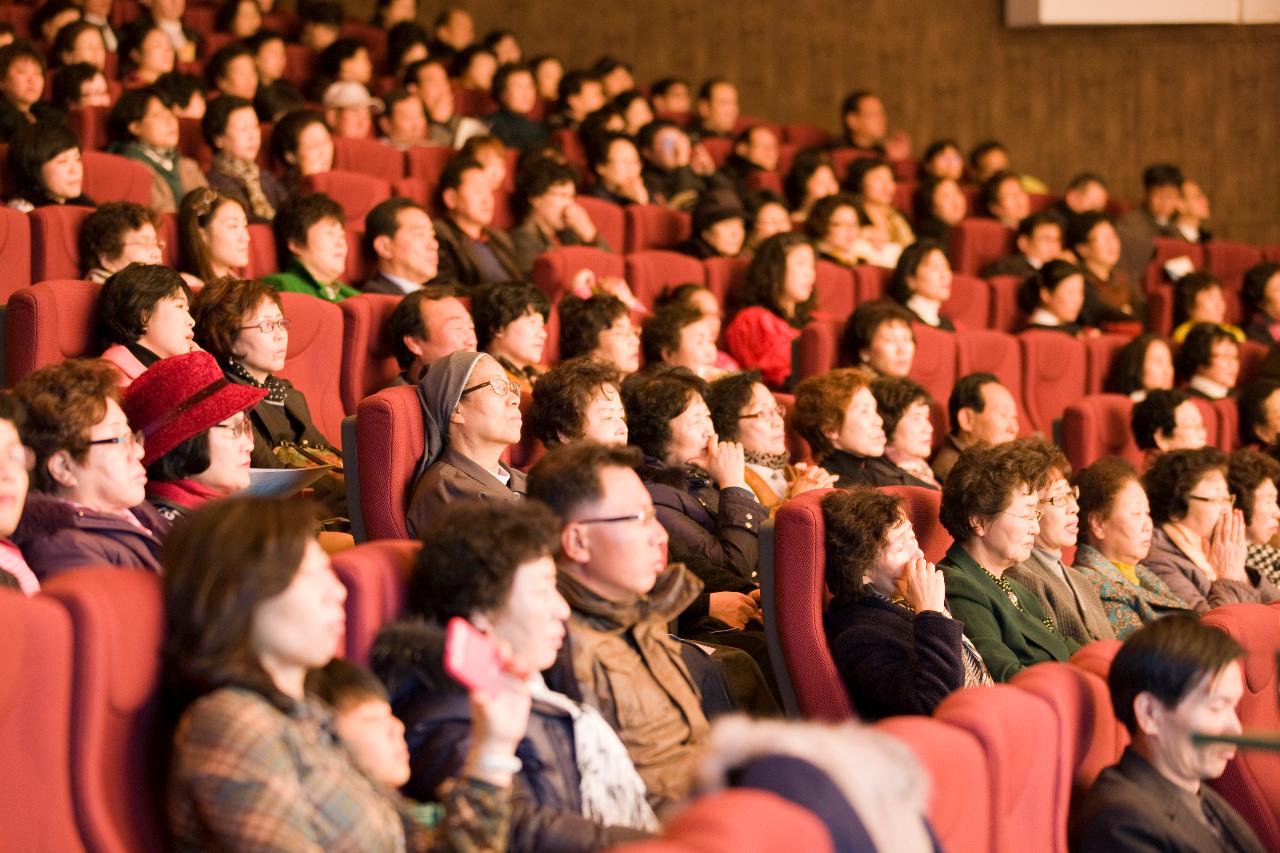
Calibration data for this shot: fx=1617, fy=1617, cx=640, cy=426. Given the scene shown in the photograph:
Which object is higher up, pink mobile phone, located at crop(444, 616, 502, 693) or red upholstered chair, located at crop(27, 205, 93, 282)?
red upholstered chair, located at crop(27, 205, 93, 282)

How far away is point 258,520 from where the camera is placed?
0.96 metres

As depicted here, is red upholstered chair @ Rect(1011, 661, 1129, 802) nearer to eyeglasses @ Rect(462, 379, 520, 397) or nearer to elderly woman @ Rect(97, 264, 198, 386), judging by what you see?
eyeglasses @ Rect(462, 379, 520, 397)

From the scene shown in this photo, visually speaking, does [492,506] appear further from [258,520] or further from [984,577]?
[984,577]

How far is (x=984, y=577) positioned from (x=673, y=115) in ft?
9.85

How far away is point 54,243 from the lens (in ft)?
6.95

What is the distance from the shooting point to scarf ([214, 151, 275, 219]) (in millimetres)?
2871

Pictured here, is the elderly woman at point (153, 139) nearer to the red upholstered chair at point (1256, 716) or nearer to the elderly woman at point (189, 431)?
the elderly woman at point (189, 431)

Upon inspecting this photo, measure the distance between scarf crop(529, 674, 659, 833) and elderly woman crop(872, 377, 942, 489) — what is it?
1.26m

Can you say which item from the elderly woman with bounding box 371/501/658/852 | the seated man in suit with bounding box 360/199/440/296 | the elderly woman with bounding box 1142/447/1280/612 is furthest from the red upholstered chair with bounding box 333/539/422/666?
the seated man in suit with bounding box 360/199/440/296

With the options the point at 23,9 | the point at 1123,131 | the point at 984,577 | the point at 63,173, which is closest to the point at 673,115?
the point at 1123,131

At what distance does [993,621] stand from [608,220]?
1.88 metres

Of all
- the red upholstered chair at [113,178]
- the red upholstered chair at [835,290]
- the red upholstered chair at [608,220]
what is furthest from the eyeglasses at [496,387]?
the red upholstered chair at [608,220]

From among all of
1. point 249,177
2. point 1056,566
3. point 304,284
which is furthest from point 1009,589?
point 249,177

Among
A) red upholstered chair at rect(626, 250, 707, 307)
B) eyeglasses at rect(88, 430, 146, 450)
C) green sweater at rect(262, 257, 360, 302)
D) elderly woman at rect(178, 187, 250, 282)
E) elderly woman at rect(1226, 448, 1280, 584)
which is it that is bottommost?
elderly woman at rect(1226, 448, 1280, 584)
